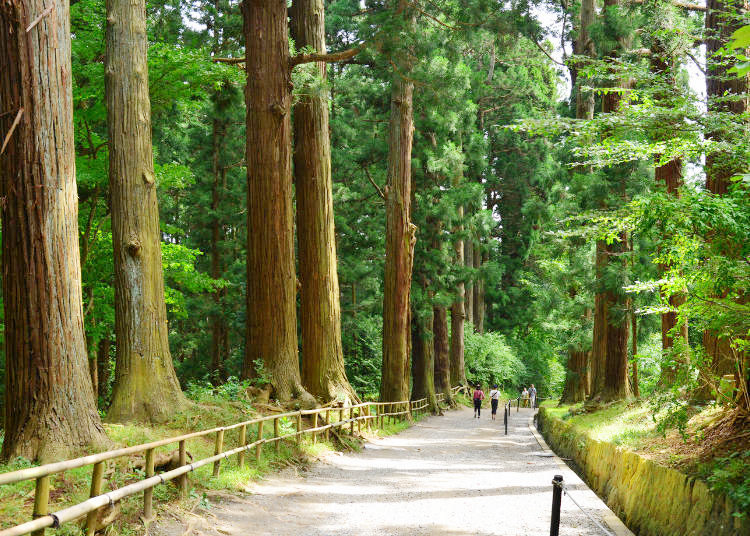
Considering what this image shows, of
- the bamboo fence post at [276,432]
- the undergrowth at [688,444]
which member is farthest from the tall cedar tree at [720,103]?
the bamboo fence post at [276,432]

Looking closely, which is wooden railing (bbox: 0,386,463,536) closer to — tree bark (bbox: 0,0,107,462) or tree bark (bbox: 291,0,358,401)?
tree bark (bbox: 0,0,107,462)

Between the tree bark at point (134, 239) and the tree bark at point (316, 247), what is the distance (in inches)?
228

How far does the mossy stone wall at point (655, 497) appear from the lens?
6340mm

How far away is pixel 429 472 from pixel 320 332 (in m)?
4.79

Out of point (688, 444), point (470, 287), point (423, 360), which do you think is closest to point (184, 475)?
point (688, 444)

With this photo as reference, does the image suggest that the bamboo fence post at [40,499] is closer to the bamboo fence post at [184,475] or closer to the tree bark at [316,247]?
the bamboo fence post at [184,475]

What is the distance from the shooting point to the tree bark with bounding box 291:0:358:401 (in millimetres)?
16328

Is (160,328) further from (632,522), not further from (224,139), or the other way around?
(224,139)

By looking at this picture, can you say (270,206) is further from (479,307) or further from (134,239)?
(479,307)

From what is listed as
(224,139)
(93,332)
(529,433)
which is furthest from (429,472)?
(224,139)

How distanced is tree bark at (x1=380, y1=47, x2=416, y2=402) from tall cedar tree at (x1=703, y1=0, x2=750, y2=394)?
45.6 ft

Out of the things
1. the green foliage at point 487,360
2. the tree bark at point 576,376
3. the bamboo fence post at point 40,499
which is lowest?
the green foliage at point 487,360

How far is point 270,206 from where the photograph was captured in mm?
14109

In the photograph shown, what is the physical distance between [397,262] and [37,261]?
58.3 ft
